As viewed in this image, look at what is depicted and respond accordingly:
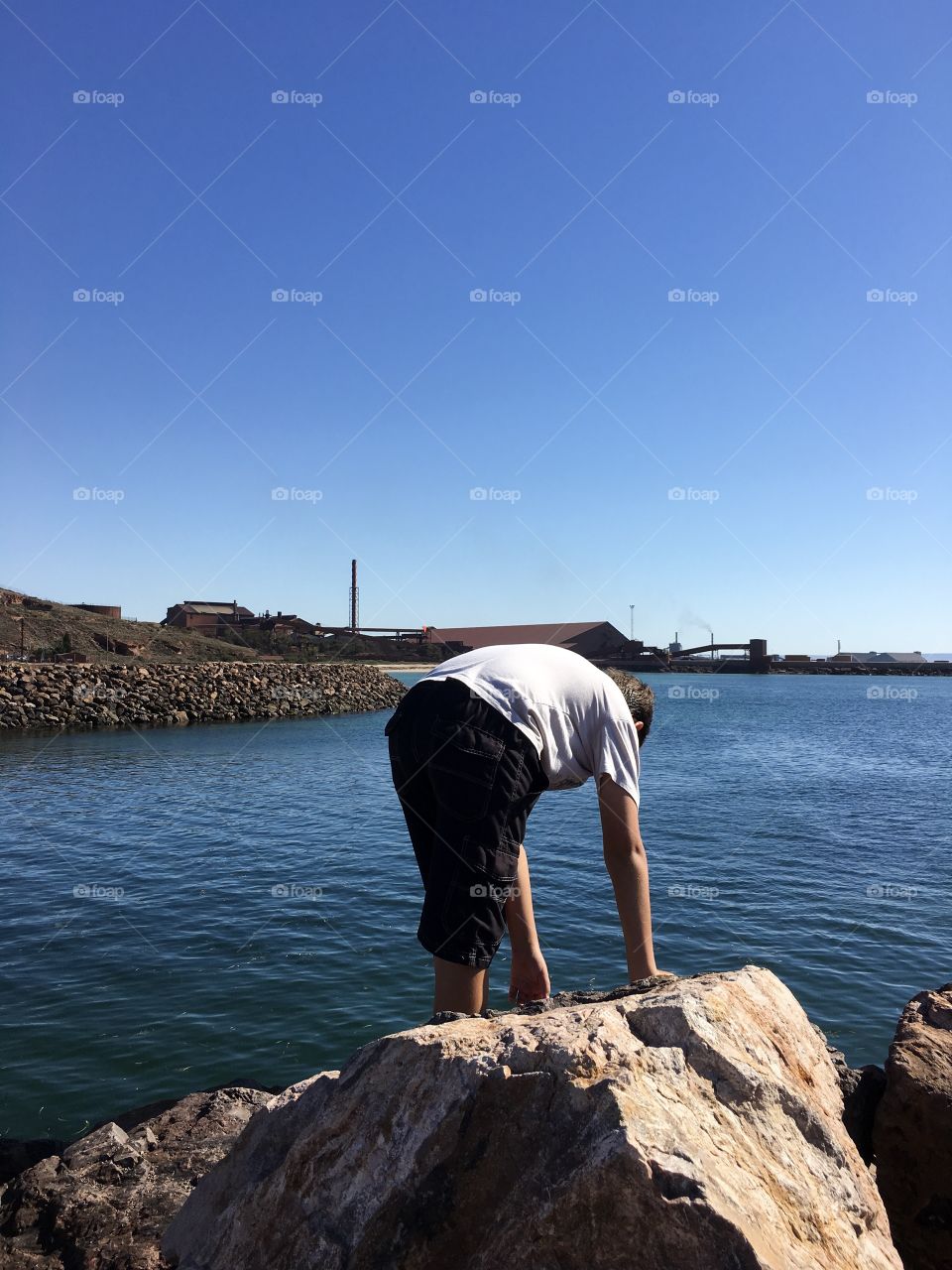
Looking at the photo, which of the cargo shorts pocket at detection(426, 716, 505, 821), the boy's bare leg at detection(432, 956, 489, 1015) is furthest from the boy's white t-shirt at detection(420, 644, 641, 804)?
the boy's bare leg at detection(432, 956, 489, 1015)

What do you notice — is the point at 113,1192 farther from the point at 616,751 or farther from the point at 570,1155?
the point at 616,751

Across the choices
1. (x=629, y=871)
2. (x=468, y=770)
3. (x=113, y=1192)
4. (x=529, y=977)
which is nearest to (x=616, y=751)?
(x=629, y=871)

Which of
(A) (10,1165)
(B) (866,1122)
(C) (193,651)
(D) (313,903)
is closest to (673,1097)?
(B) (866,1122)

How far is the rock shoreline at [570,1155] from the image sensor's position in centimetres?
207

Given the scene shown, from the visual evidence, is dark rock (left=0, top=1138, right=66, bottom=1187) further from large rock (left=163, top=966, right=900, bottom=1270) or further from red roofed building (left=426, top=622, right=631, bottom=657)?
red roofed building (left=426, top=622, right=631, bottom=657)

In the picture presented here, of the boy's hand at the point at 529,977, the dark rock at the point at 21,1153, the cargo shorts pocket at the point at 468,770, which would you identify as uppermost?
the cargo shorts pocket at the point at 468,770

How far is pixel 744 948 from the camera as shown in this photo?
10.0 meters

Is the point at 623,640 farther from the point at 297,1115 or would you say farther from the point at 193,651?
the point at 297,1115

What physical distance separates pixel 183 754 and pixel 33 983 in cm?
2172

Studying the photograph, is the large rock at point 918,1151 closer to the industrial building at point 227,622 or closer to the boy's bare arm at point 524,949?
the boy's bare arm at point 524,949

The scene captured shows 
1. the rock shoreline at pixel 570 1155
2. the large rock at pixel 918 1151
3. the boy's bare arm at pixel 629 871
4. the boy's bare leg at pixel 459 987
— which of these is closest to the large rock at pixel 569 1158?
the rock shoreline at pixel 570 1155

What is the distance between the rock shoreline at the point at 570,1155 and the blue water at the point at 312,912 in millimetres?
3857

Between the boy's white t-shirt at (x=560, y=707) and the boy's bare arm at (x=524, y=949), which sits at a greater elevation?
the boy's white t-shirt at (x=560, y=707)

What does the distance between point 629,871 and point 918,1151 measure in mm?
1507
